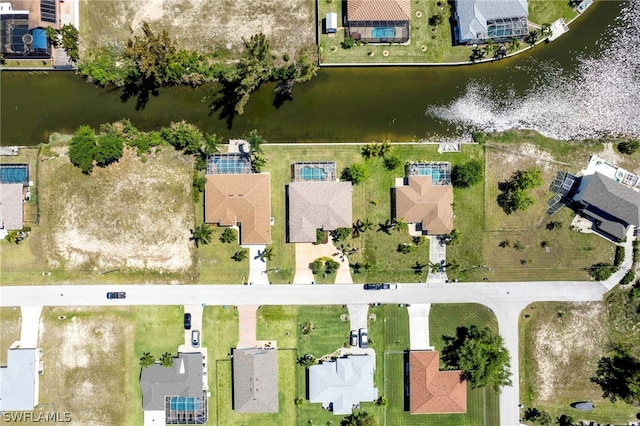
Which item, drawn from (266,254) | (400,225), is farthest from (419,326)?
(266,254)

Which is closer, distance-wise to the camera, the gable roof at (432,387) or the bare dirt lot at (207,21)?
the gable roof at (432,387)

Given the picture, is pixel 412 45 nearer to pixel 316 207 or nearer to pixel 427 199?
pixel 427 199

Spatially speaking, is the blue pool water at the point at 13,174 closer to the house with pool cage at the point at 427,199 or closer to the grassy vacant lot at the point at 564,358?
the house with pool cage at the point at 427,199

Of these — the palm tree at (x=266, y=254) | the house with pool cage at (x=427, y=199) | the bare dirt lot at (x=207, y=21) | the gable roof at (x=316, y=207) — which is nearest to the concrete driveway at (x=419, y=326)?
the house with pool cage at (x=427, y=199)

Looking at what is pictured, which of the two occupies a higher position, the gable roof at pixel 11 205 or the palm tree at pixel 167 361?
the gable roof at pixel 11 205

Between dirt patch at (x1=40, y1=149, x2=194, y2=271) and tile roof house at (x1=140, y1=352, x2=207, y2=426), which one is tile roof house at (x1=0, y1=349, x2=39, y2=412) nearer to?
dirt patch at (x1=40, y1=149, x2=194, y2=271)
